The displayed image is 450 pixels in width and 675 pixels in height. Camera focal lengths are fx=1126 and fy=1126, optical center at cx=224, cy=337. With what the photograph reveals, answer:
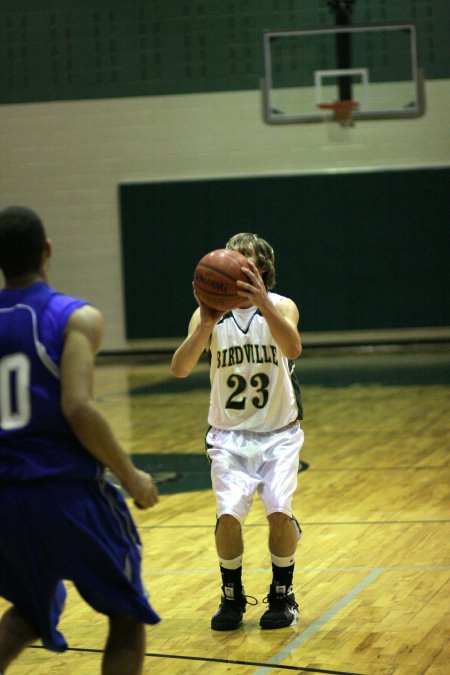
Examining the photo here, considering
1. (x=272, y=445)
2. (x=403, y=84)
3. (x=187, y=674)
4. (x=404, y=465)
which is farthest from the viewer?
(x=403, y=84)

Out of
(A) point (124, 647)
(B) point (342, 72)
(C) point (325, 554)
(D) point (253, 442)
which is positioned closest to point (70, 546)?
(A) point (124, 647)

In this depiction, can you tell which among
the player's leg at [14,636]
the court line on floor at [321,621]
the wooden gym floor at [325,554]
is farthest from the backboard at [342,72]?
the player's leg at [14,636]

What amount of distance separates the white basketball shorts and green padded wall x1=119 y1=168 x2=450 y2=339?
1197cm

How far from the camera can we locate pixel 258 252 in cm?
475

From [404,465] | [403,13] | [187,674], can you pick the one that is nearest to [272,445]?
[187,674]

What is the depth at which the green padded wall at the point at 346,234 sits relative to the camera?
16578mm

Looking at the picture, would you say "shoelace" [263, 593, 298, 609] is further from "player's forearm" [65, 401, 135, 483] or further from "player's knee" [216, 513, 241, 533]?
"player's forearm" [65, 401, 135, 483]

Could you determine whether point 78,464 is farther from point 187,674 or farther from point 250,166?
point 250,166

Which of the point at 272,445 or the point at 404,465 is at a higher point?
the point at 272,445

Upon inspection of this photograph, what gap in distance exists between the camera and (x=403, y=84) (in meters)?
15.6

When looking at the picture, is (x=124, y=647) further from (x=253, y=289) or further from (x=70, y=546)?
(x=253, y=289)

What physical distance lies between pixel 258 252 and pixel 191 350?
56 cm

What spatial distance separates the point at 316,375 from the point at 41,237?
1126 centimetres

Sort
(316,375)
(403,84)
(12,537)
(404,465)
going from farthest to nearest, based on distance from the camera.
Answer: (403,84) < (316,375) < (404,465) < (12,537)
